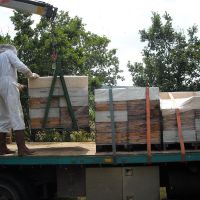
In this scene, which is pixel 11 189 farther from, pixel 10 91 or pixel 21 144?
pixel 10 91

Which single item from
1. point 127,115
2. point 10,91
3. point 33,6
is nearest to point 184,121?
point 127,115

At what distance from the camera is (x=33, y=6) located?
9.04 meters

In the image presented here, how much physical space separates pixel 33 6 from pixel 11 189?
3.72 m

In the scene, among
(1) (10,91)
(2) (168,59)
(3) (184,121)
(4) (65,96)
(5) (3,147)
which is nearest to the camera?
(3) (184,121)

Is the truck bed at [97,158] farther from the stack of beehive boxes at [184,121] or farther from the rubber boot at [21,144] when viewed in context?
the stack of beehive boxes at [184,121]

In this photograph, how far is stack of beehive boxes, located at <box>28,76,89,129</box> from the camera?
783 cm

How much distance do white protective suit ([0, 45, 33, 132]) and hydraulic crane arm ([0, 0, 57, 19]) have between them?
1.55m

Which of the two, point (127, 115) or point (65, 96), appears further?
point (65, 96)

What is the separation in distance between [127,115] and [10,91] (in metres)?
1.96

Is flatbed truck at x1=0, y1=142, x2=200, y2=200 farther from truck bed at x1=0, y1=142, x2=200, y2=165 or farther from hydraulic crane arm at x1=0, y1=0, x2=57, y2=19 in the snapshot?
hydraulic crane arm at x1=0, y1=0, x2=57, y2=19

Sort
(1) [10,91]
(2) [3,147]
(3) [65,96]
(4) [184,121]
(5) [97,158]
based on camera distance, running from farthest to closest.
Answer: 1. (3) [65,96]
2. (2) [3,147]
3. (1) [10,91]
4. (4) [184,121]
5. (5) [97,158]

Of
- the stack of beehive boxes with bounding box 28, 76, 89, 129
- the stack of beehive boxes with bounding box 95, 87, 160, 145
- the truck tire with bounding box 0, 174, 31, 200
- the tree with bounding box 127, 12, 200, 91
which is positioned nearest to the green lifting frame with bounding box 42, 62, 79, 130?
the stack of beehive boxes with bounding box 28, 76, 89, 129

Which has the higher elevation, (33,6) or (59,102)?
(33,6)

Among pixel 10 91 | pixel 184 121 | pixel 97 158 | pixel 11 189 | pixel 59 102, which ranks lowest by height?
pixel 11 189
